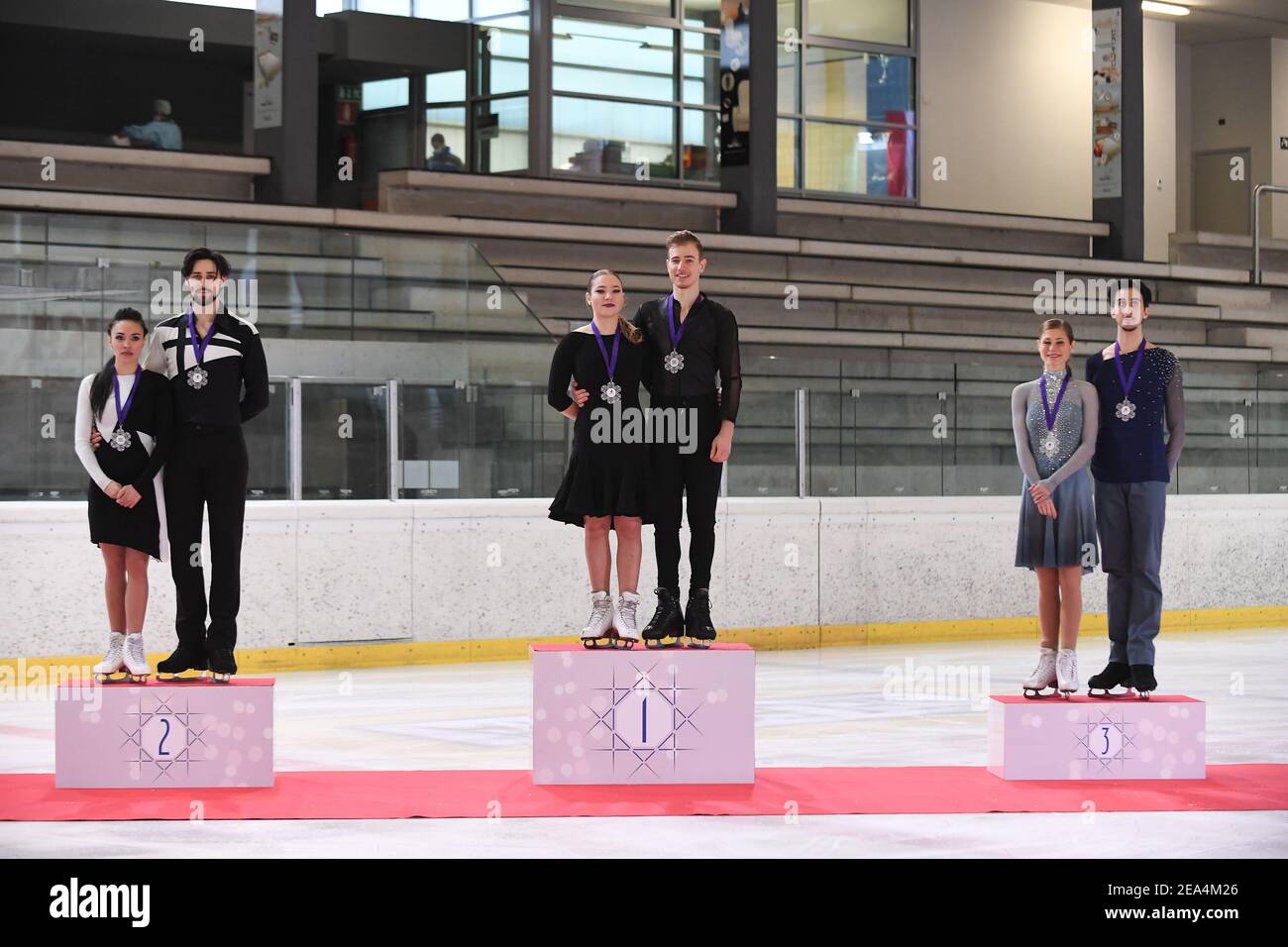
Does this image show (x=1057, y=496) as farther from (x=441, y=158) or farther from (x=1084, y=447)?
(x=441, y=158)

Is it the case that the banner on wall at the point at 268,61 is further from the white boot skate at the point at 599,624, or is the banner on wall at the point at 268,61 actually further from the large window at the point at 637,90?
the white boot skate at the point at 599,624

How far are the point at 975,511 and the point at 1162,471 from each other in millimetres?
6912

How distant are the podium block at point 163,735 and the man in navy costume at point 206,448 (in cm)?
15

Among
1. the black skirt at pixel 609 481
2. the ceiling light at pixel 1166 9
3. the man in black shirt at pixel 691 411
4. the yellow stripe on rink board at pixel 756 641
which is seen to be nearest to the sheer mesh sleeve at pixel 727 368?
the man in black shirt at pixel 691 411

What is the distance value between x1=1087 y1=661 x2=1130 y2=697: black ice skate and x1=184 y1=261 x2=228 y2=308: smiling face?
12.9 ft

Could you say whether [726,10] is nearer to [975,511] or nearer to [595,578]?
[975,511]

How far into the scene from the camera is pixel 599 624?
752cm

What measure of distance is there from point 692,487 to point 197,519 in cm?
199

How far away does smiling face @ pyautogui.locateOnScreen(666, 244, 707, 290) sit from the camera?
7516 mm

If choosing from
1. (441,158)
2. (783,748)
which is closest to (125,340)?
(783,748)

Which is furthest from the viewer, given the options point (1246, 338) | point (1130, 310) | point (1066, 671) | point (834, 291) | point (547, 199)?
point (1246, 338)

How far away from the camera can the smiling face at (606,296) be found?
295 inches

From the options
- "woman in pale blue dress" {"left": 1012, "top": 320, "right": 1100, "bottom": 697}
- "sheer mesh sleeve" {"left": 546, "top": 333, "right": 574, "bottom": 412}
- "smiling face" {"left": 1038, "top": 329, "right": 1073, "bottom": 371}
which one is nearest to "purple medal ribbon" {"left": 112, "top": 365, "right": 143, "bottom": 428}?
"sheer mesh sleeve" {"left": 546, "top": 333, "right": 574, "bottom": 412}

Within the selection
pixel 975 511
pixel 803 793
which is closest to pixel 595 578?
pixel 803 793
